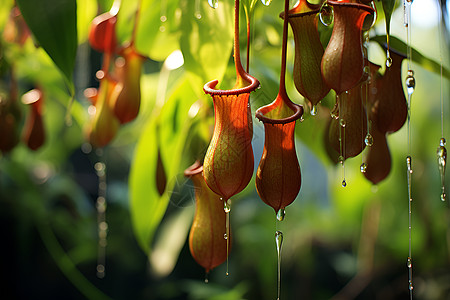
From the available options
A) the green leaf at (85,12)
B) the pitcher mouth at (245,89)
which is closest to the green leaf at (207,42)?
the pitcher mouth at (245,89)

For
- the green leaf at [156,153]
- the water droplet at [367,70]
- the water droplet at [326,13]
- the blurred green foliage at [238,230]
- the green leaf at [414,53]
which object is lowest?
the blurred green foliage at [238,230]

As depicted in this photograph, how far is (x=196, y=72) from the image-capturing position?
0.89 feet

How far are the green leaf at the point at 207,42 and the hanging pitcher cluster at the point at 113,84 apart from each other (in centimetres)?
12

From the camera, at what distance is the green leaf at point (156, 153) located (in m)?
0.40

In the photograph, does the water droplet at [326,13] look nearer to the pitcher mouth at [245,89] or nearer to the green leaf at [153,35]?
the pitcher mouth at [245,89]

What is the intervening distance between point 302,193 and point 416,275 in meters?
0.35

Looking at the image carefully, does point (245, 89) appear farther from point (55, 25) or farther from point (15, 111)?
point (15, 111)

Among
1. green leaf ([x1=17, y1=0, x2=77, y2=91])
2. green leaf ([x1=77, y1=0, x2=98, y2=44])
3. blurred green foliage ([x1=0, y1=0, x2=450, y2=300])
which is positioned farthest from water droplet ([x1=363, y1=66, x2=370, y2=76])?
blurred green foliage ([x1=0, y1=0, x2=450, y2=300])

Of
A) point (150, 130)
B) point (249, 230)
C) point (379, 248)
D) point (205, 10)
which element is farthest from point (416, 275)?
point (205, 10)

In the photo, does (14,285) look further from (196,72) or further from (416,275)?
(196,72)

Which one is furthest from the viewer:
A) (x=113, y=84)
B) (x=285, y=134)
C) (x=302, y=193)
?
(x=302, y=193)

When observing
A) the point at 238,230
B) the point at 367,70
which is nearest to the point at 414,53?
the point at 367,70

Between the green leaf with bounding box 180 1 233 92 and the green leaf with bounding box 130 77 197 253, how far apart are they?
0.09 metres

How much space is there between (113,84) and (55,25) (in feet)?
0.56
